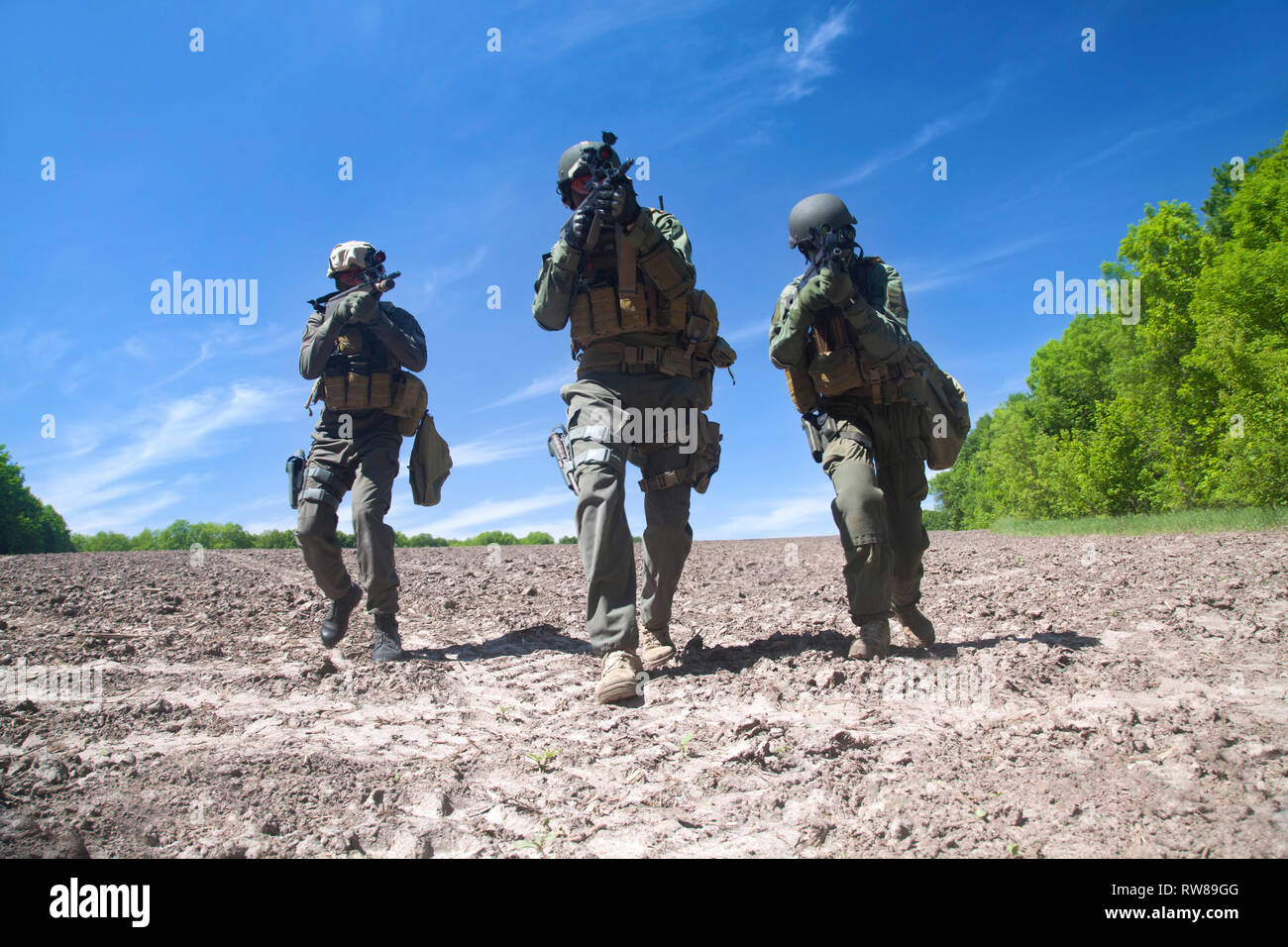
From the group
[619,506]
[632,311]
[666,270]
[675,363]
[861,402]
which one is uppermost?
[666,270]

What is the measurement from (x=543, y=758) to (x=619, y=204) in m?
2.58

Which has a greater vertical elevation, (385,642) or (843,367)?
(843,367)

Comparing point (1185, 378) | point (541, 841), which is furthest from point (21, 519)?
point (1185, 378)

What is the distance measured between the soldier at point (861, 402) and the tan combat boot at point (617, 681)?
Answer: 1.31 meters

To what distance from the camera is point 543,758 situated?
2947 millimetres

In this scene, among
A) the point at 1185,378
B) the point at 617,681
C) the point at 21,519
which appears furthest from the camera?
the point at 21,519

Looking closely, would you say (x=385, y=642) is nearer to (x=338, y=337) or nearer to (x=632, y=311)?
(x=338, y=337)

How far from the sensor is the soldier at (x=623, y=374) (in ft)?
12.5

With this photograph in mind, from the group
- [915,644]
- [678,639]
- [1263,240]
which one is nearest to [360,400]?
[678,639]

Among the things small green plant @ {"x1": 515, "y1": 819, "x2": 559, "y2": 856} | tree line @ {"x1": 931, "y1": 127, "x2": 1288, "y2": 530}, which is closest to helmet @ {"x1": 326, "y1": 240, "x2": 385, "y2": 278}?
small green plant @ {"x1": 515, "y1": 819, "x2": 559, "y2": 856}

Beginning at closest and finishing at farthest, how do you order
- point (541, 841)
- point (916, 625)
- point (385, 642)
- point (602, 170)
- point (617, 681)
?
1. point (541, 841)
2. point (617, 681)
3. point (602, 170)
4. point (916, 625)
5. point (385, 642)

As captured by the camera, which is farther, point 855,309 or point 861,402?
point 861,402

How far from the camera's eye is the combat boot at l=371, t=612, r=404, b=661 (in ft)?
16.5

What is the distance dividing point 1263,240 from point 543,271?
24913mm
